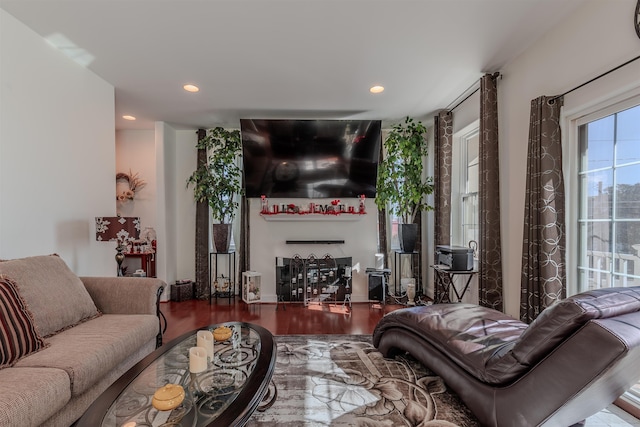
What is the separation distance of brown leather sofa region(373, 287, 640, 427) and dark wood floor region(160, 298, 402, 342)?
1607 mm

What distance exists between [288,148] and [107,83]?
7.00 feet

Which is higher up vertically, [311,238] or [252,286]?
[311,238]

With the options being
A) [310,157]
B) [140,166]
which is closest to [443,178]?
[310,157]

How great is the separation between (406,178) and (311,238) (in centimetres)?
162

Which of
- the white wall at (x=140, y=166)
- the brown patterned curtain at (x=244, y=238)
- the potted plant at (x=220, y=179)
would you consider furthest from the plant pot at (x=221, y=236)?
the white wall at (x=140, y=166)

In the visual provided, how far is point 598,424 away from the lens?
5.68 feet

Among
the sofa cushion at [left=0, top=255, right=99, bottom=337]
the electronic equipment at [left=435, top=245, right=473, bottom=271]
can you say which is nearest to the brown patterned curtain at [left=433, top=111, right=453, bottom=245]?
the electronic equipment at [left=435, top=245, right=473, bottom=271]

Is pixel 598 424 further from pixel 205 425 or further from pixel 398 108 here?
pixel 398 108

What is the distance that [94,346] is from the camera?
69.3 inches

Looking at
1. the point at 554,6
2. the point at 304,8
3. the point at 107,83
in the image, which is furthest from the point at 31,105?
the point at 554,6

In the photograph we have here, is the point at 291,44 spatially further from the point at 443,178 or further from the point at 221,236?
the point at 221,236

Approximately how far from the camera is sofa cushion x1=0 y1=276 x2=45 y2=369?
1557mm

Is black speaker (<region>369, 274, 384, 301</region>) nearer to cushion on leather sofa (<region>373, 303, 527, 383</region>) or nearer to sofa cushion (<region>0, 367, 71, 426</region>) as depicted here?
cushion on leather sofa (<region>373, 303, 527, 383</region>)

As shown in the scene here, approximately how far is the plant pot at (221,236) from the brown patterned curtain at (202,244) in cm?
42
